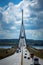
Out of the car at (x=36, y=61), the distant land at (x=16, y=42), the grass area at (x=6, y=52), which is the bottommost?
the car at (x=36, y=61)

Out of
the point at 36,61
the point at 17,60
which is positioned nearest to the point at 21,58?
the point at 17,60

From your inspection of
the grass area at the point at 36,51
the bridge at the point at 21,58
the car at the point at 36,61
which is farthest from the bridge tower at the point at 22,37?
the car at the point at 36,61

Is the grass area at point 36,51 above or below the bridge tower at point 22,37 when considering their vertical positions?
below

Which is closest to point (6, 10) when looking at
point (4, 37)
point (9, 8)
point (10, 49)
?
point (9, 8)

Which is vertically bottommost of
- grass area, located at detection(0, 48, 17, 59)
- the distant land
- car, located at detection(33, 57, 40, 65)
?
car, located at detection(33, 57, 40, 65)

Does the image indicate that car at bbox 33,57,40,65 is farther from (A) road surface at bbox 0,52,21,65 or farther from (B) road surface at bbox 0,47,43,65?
(A) road surface at bbox 0,52,21,65

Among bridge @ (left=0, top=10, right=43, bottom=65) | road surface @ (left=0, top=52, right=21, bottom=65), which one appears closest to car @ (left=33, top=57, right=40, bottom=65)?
Answer: bridge @ (left=0, top=10, right=43, bottom=65)

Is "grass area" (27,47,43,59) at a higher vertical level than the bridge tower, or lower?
lower

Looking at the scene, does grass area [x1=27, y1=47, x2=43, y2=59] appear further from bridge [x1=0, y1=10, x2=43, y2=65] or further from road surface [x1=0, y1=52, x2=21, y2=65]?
road surface [x1=0, y1=52, x2=21, y2=65]

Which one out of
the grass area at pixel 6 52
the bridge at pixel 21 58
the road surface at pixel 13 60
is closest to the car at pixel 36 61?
the bridge at pixel 21 58

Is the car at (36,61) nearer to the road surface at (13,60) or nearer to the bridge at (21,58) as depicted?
the bridge at (21,58)

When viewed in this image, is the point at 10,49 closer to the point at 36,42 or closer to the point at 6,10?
the point at 36,42

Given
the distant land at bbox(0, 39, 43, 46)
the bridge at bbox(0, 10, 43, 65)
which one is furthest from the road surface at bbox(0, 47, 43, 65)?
the distant land at bbox(0, 39, 43, 46)

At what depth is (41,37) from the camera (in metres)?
2.21
